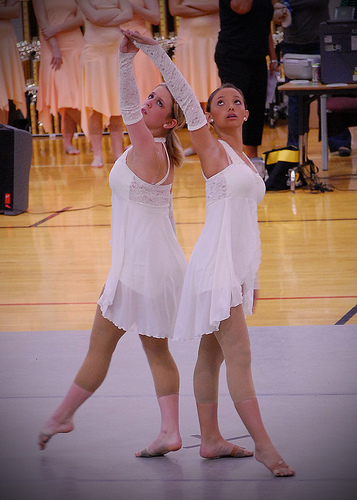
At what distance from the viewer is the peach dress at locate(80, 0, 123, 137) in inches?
320

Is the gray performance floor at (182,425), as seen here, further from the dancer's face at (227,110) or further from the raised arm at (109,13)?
the raised arm at (109,13)

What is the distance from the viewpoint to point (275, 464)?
83.2 inches

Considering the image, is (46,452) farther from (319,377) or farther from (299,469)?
(319,377)

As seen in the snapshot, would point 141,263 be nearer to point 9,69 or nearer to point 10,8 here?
point 10,8

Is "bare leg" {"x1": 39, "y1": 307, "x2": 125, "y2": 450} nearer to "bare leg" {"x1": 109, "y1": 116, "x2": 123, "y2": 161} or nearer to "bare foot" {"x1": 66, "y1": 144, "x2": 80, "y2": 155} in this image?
"bare leg" {"x1": 109, "y1": 116, "x2": 123, "y2": 161}

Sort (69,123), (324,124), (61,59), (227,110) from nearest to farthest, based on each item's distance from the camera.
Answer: (227,110), (324,124), (61,59), (69,123)

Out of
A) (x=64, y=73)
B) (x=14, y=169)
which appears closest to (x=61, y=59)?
(x=64, y=73)

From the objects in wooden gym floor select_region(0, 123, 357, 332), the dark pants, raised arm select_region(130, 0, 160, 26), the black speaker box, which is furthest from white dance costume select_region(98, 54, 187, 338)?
raised arm select_region(130, 0, 160, 26)

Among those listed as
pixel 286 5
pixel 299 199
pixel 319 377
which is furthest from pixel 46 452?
pixel 286 5

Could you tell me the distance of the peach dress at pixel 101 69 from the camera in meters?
8.12

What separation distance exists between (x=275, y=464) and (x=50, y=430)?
0.67m

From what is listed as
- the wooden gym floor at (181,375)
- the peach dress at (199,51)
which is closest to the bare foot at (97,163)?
the peach dress at (199,51)

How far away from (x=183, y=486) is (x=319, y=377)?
0.94 meters

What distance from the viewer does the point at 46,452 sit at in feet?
7.75
